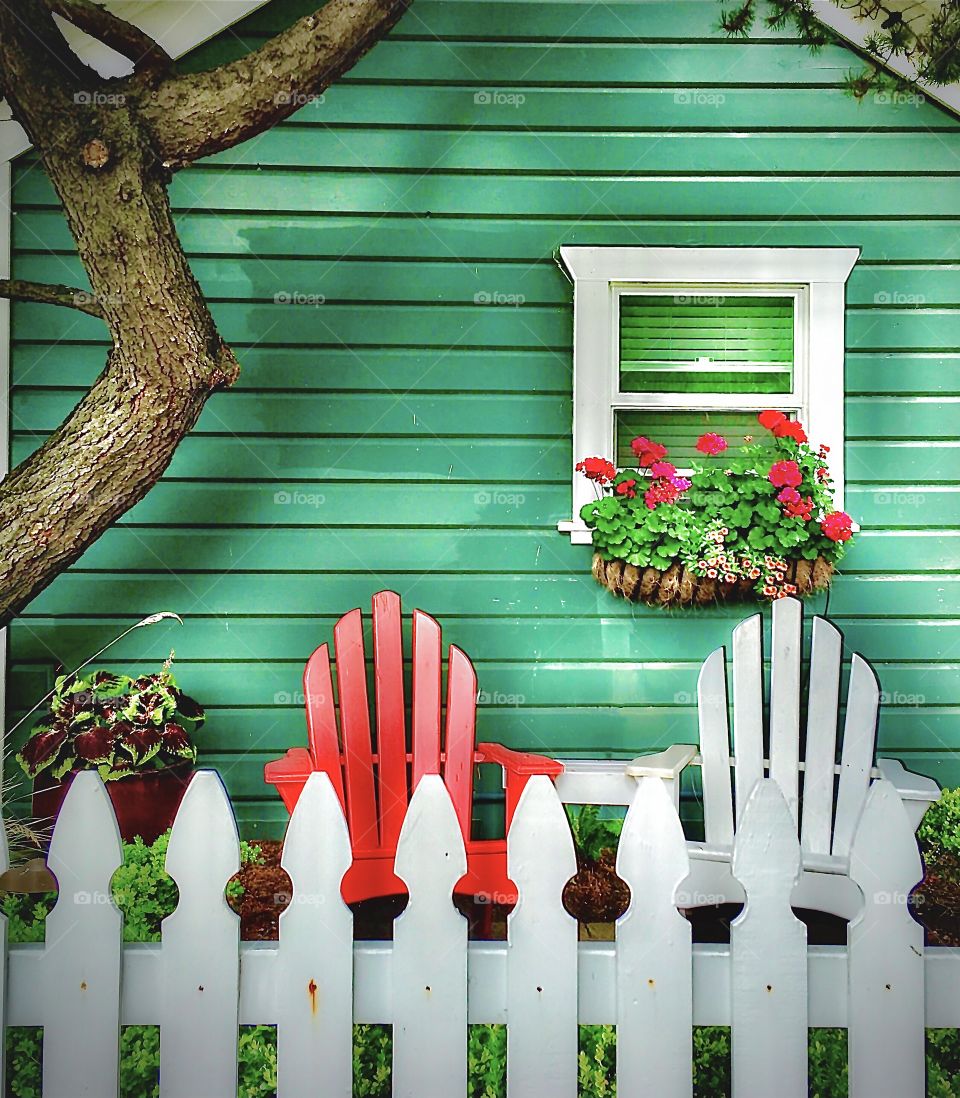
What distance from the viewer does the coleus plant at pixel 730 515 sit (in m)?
3.14

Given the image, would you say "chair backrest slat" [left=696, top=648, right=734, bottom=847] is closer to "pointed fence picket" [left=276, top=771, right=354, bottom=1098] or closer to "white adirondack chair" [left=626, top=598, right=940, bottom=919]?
"white adirondack chair" [left=626, top=598, right=940, bottom=919]

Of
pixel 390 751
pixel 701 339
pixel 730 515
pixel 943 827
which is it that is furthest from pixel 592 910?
pixel 701 339

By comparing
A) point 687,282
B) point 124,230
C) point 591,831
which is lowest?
point 591,831

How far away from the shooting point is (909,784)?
2.67m

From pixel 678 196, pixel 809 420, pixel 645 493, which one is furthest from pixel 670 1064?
pixel 678 196

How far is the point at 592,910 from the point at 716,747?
66 cm

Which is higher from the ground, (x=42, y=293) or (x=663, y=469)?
(x=42, y=293)

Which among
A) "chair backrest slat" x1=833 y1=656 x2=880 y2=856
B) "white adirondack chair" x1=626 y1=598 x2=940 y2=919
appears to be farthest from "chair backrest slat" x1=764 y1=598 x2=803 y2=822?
"chair backrest slat" x1=833 y1=656 x2=880 y2=856

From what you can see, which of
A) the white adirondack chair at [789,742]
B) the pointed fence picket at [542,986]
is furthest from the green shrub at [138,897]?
the white adirondack chair at [789,742]

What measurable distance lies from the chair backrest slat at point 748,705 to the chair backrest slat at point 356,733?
118cm

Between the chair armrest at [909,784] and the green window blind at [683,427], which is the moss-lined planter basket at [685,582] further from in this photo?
the chair armrest at [909,784]

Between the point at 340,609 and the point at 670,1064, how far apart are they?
2212 millimetres

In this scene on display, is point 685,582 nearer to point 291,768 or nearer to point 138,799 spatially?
point 291,768

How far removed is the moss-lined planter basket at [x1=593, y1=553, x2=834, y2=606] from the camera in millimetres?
3182
